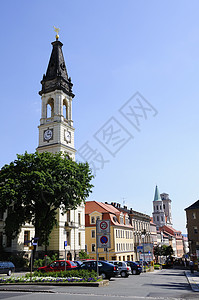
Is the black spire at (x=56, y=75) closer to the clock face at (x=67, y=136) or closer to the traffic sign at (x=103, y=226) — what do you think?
the clock face at (x=67, y=136)

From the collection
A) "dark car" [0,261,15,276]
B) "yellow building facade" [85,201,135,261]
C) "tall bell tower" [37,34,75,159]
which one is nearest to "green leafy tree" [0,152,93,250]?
"dark car" [0,261,15,276]

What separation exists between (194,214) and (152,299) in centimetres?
4895

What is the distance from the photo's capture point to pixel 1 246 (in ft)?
135

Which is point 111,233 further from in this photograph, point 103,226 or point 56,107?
point 103,226

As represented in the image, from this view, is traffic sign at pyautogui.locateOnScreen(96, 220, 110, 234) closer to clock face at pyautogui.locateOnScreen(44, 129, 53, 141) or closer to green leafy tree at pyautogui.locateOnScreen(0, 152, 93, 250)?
green leafy tree at pyautogui.locateOnScreen(0, 152, 93, 250)

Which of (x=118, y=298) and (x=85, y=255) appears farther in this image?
(x=85, y=255)

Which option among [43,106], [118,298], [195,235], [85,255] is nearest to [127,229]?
[195,235]

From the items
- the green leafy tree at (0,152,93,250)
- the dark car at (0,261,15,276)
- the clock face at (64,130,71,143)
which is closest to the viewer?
the dark car at (0,261,15,276)

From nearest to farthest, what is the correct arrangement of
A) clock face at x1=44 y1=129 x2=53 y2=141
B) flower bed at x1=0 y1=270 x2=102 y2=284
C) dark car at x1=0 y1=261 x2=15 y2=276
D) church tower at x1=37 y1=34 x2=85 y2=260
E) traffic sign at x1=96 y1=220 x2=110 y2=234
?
1. flower bed at x1=0 y1=270 x2=102 y2=284
2. traffic sign at x1=96 y1=220 x2=110 y2=234
3. dark car at x1=0 y1=261 x2=15 y2=276
4. church tower at x1=37 y1=34 x2=85 y2=260
5. clock face at x1=44 y1=129 x2=53 y2=141

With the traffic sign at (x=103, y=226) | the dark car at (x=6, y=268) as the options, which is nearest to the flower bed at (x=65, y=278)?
the traffic sign at (x=103, y=226)

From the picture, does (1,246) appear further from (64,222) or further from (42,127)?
(42,127)

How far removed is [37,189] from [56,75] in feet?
91.5

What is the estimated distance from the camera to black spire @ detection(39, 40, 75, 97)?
2114 inches

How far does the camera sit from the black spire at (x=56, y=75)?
176 ft
